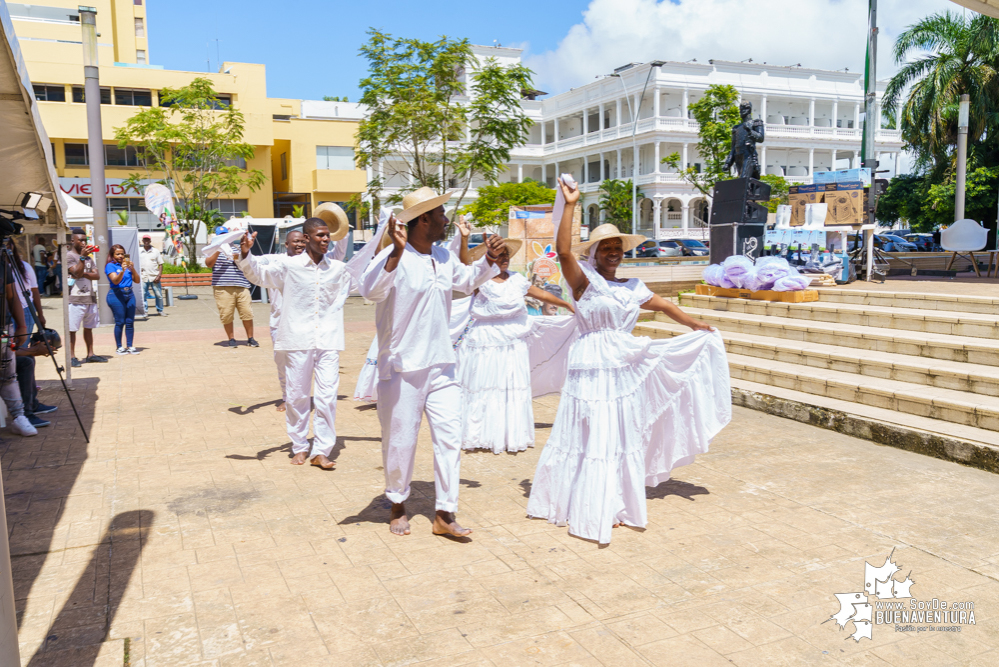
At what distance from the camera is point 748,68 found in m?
59.6

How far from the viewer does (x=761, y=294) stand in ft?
37.5

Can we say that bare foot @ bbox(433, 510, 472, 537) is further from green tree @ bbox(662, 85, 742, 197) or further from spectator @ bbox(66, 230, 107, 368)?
green tree @ bbox(662, 85, 742, 197)

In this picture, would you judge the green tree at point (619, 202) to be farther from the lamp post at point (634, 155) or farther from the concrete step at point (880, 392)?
the concrete step at point (880, 392)

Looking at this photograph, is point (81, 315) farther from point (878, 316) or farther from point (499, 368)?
point (878, 316)

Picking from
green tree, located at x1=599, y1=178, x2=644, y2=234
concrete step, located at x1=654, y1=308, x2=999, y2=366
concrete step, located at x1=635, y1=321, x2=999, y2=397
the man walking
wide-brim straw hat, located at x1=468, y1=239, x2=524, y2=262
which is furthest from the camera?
green tree, located at x1=599, y1=178, x2=644, y2=234

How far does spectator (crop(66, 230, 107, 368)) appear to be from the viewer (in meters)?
11.1

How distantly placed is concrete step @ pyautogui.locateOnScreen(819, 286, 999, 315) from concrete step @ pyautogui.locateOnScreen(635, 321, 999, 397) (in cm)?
131

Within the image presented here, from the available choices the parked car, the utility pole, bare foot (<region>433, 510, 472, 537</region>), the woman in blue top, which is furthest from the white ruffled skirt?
the parked car

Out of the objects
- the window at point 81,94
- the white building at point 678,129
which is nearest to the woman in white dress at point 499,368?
the window at point 81,94

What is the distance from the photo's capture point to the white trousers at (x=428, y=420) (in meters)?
4.50

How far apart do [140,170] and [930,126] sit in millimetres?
36828

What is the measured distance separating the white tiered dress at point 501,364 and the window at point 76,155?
1588 inches

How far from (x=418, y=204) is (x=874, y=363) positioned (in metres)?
5.84

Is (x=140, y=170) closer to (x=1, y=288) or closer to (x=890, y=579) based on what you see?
(x=1, y=288)
